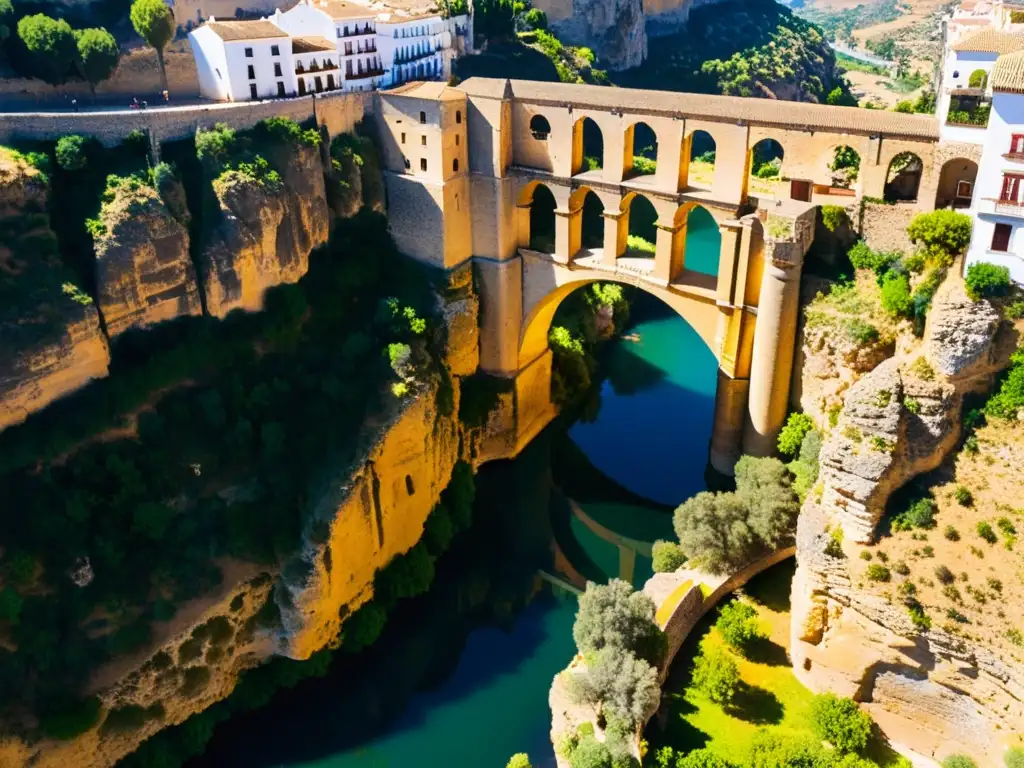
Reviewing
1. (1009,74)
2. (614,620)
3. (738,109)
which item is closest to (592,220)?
(738,109)

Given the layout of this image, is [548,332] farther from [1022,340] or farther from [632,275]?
[1022,340]

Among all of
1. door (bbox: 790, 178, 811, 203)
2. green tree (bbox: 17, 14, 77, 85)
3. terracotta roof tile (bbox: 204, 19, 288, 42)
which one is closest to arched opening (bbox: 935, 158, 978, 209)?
door (bbox: 790, 178, 811, 203)

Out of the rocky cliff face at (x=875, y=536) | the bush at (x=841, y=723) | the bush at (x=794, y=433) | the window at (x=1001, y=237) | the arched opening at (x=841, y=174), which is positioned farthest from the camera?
the arched opening at (x=841, y=174)

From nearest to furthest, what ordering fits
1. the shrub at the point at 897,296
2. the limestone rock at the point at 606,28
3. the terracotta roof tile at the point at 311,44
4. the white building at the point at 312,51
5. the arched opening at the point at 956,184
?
1. the shrub at the point at 897,296
2. the arched opening at the point at 956,184
3. the white building at the point at 312,51
4. the terracotta roof tile at the point at 311,44
5. the limestone rock at the point at 606,28

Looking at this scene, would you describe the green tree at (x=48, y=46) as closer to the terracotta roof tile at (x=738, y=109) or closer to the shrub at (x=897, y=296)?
the terracotta roof tile at (x=738, y=109)

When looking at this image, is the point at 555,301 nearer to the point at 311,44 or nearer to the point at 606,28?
the point at 311,44

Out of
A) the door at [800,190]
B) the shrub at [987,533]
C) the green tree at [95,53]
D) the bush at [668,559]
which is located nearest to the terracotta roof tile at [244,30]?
the green tree at [95,53]

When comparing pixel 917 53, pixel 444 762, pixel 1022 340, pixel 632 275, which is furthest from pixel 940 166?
pixel 917 53
